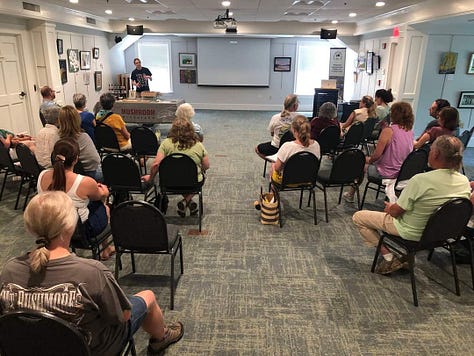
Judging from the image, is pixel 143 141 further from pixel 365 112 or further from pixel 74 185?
pixel 365 112

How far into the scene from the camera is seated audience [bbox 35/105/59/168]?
144 inches

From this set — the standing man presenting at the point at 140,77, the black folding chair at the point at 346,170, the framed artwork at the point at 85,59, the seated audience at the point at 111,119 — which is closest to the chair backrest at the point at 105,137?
the seated audience at the point at 111,119

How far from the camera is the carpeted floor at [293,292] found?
2268 mm

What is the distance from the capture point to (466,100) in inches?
297

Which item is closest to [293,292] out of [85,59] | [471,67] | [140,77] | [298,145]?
[298,145]

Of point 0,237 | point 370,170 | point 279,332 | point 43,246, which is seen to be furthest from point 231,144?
point 43,246

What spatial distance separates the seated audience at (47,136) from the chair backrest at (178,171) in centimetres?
120

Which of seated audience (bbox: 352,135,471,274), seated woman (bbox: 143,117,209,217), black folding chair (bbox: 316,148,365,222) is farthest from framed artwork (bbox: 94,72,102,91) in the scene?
seated audience (bbox: 352,135,471,274)

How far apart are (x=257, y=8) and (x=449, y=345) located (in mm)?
6758

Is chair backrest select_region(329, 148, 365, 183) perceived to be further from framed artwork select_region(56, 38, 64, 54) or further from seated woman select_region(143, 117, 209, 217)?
framed artwork select_region(56, 38, 64, 54)

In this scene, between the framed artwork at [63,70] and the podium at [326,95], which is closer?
the framed artwork at [63,70]

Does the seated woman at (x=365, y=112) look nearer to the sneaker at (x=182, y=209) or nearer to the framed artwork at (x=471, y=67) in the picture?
the sneaker at (x=182, y=209)

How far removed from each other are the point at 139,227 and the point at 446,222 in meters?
2.11

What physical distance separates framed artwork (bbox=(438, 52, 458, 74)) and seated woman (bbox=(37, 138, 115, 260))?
7.42m
